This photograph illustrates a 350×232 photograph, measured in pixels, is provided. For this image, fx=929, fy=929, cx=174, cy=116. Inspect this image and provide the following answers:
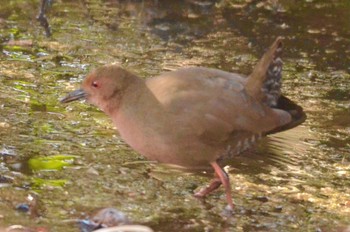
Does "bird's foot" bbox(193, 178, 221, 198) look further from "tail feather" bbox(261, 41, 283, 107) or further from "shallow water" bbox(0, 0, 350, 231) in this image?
"tail feather" bbox(261, 41, 283, 107)

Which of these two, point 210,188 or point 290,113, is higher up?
point 290,113

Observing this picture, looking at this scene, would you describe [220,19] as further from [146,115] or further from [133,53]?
[146,115]


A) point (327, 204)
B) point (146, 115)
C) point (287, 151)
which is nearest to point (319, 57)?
point (287, 151)

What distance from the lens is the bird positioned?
18.6ft

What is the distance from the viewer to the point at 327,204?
622 cm

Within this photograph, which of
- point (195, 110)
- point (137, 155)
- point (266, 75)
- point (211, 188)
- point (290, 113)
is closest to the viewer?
point (195, 110)

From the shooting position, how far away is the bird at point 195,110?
5660 mm

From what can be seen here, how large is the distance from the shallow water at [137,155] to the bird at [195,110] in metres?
0.44

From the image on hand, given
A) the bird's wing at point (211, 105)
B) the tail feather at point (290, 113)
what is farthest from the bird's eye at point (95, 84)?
the tail feather at point (290, 113)

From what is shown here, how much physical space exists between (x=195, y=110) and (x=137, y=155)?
1.40 meters

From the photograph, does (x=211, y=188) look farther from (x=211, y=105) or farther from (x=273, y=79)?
(x=273, y=79)

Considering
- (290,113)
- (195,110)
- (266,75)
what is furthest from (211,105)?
(290,113)

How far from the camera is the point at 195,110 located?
5676 millimetres

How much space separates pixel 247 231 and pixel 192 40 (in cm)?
477
